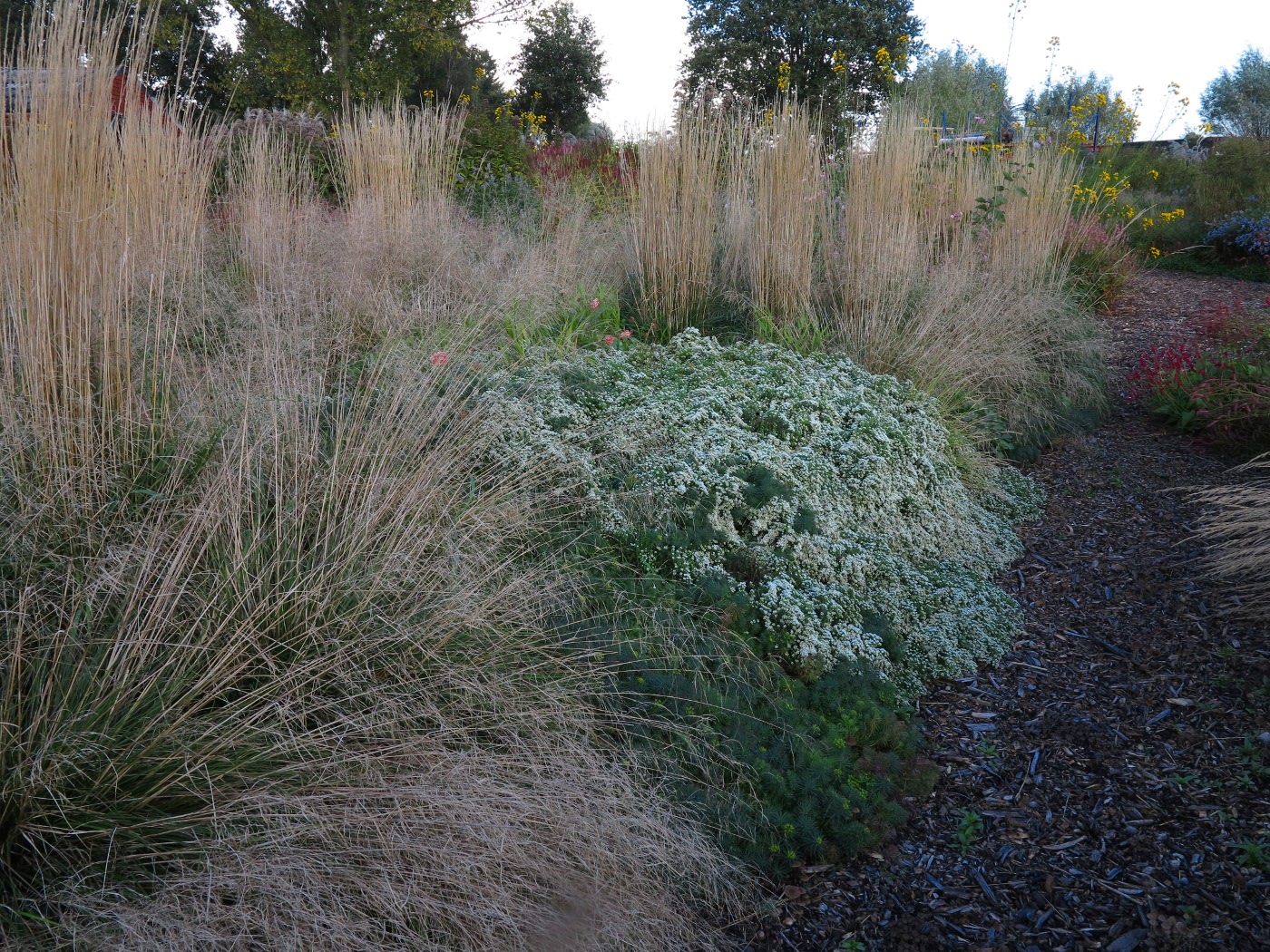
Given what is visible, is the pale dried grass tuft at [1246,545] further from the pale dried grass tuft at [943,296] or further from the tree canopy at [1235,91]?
the tree canopy at [1235,91]

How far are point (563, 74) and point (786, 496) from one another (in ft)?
73.5

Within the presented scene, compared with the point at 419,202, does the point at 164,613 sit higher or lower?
lower

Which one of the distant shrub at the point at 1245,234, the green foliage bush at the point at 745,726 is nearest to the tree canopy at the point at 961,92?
the distant shrub at the point at 1245,234

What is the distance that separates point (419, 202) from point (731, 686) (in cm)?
445

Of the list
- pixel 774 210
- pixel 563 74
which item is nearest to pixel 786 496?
pixel 774 210

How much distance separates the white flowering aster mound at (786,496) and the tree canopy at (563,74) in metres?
20.1

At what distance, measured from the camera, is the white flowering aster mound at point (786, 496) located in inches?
113

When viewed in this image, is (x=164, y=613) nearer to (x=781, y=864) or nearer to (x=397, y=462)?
(x=397, y=462)

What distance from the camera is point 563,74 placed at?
2280 centimetres

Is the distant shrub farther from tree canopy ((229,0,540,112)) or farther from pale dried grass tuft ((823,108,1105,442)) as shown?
tree canopy ((229,0,540,112))

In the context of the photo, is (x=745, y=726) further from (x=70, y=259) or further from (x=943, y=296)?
(x=943, y=296)

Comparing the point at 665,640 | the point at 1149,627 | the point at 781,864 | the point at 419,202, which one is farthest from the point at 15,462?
the point at 419,202

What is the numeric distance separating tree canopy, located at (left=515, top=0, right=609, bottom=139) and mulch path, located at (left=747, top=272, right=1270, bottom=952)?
69.3 feet

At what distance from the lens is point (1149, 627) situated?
10.8ft
